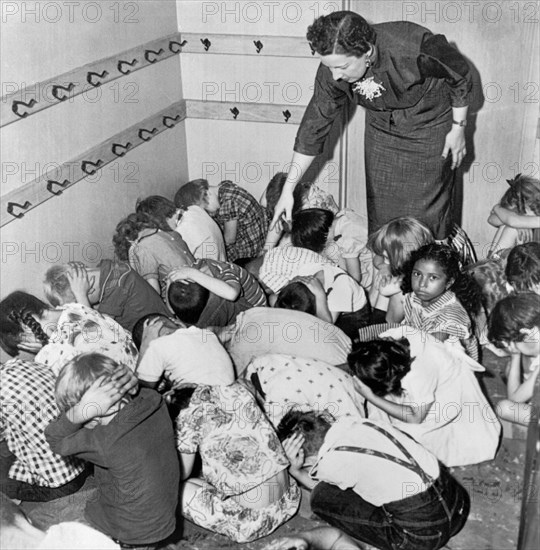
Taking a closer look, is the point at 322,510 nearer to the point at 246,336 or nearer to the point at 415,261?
the point at 246,336

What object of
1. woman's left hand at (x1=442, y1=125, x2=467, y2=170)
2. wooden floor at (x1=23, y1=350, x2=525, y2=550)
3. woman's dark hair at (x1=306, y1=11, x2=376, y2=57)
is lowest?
wooden floor at (x1=23, y1=350, x2=525, y2=550)

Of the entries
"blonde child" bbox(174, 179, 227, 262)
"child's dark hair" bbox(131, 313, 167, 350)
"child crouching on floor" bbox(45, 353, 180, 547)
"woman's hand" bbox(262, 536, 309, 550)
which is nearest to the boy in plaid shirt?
"blonde child" bbox(174, 179, 227, 262)

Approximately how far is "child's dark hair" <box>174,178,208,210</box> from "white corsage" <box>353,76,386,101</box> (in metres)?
0.89

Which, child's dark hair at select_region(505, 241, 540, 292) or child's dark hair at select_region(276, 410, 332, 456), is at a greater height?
child's dark hair at select_region(505, 241, 540, 292)

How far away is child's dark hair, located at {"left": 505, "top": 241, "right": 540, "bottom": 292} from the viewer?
2449mm

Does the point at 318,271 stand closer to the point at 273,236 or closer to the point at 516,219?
the point at 273,236

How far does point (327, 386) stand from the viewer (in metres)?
2.11

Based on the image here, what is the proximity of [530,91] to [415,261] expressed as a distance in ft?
3.57

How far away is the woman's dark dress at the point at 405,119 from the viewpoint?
2.41 meters

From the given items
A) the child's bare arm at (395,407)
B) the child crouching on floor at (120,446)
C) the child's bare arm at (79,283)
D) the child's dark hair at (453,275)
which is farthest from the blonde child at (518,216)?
the child crouching on floor at (120,446)


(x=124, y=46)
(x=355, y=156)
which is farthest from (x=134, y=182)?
(x=355, y=156)

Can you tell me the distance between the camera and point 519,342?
232 cm

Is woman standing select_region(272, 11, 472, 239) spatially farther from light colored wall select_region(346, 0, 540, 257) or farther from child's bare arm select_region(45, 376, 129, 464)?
child's bare arm select_region(45, 376, 129, 464)

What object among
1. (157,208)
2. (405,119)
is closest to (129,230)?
(157,208)
